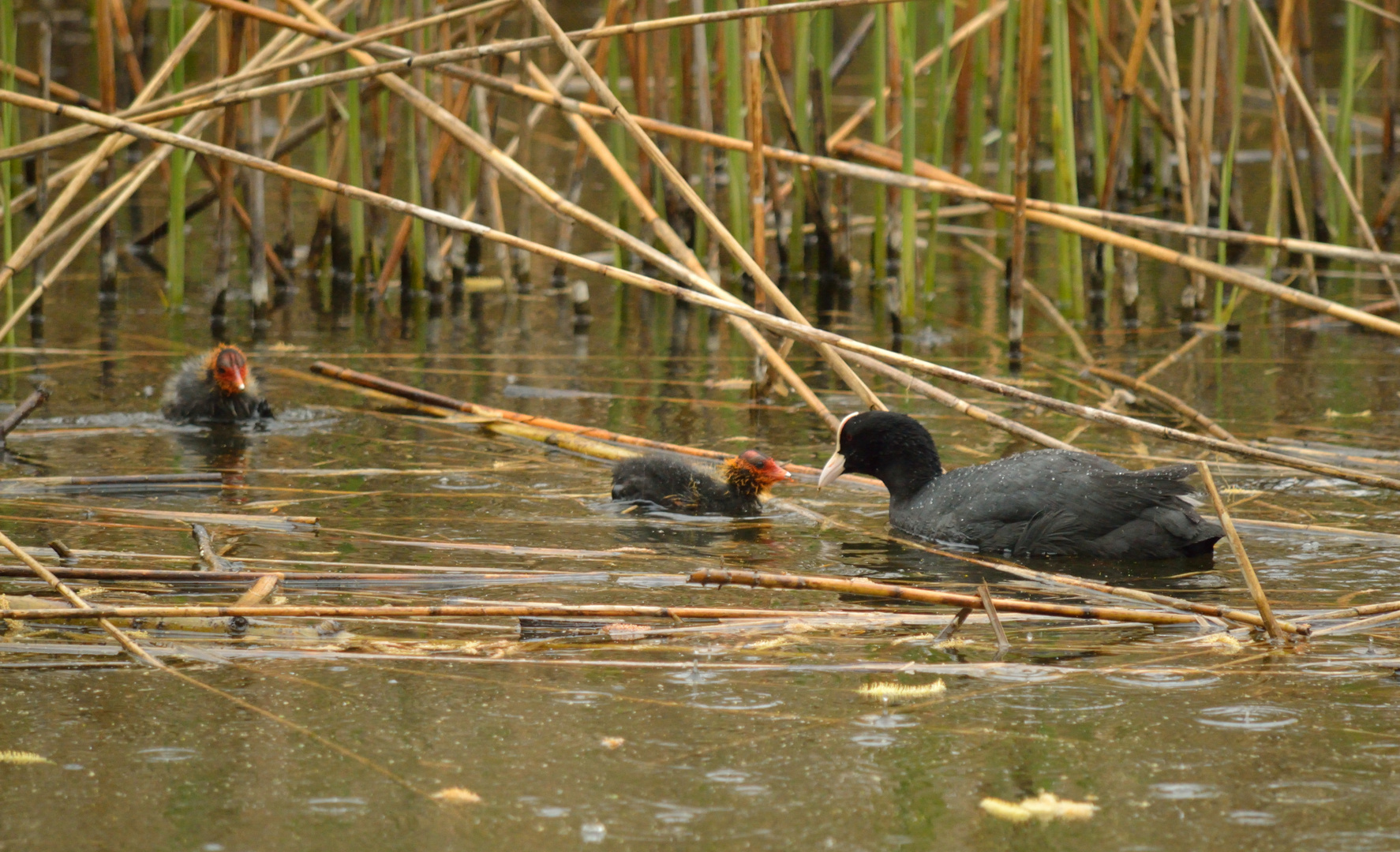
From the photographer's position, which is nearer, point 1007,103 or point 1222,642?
point 1222,642

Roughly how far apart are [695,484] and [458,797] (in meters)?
2.84

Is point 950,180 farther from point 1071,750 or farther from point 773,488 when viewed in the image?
point 1071,750

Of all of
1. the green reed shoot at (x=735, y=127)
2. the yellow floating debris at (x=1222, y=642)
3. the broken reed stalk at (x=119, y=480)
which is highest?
the green reed shoot at (x=735, y=127)

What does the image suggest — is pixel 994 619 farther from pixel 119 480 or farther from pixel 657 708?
pixel 119 480

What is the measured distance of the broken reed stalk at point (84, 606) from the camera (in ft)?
13.4

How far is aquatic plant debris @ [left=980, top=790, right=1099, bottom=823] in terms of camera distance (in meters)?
3.33

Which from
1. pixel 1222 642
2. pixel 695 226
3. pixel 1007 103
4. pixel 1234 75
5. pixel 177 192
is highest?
pixel 1234 75

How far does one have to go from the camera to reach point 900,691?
4012 millimetres

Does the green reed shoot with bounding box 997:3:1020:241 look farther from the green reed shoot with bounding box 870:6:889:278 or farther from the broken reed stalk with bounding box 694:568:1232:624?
the broken reed stalk with bounding box 694:568:1232:624

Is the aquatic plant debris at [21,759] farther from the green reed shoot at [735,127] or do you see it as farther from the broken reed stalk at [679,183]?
the green reed shoot at [735,127]

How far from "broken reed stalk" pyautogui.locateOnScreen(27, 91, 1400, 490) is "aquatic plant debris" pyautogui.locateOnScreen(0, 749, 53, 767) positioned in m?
2.39

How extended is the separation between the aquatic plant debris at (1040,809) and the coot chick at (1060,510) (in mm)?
2206

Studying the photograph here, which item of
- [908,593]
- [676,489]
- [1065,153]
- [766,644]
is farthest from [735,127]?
[766,644]

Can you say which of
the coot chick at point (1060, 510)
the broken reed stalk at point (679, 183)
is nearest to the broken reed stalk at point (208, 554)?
the broken reed stalk at point (679, 183)
